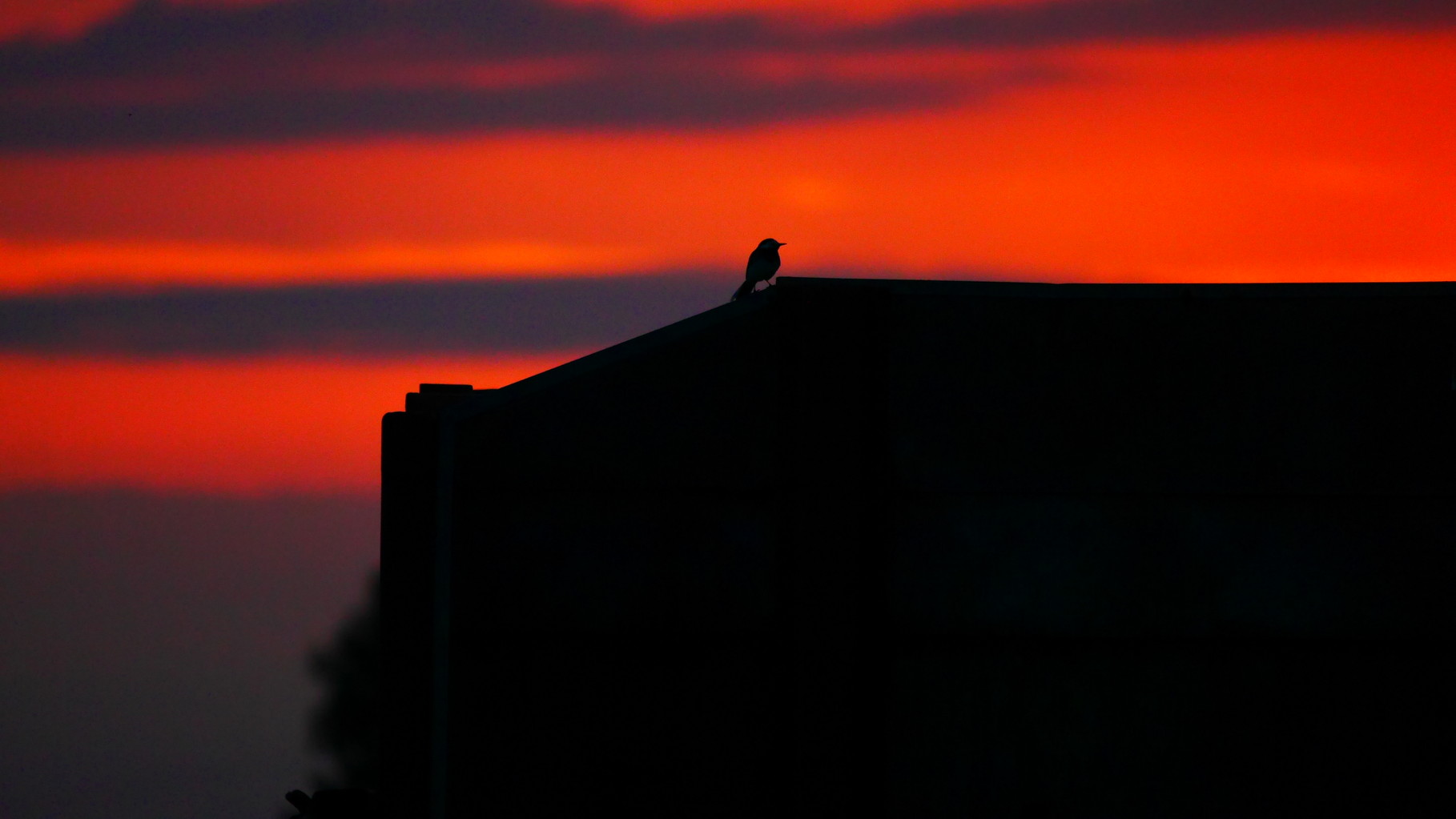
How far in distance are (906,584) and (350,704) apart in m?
51.5

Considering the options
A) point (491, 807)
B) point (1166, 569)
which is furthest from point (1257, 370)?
point (491, 807)

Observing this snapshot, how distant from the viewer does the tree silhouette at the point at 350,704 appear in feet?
208

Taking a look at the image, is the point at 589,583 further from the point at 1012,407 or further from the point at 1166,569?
the point at 1166,569

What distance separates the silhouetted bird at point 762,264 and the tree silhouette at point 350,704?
147 ft

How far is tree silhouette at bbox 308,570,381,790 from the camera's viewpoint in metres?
63.4

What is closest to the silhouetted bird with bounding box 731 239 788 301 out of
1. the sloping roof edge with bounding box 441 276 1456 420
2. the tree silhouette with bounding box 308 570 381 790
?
the sloping roof edge with bounding box 441 276 1456 420

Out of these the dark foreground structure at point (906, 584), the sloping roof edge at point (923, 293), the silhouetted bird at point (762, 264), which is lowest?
the dark foreground structure at point (906, 584)

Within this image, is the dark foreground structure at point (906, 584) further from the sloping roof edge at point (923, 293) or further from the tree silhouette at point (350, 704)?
the tree silhouette at point (350, 704)

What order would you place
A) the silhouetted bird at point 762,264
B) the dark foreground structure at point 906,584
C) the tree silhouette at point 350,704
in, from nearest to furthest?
the dark foreground structure at point 906,584
the silhouetted bird at point 762,264
the tree silhouette at point 350,704

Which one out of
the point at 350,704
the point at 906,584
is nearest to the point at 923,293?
the point at 906,584

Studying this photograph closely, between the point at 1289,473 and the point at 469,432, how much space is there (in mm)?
8658

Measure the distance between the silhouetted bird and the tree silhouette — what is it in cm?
4494

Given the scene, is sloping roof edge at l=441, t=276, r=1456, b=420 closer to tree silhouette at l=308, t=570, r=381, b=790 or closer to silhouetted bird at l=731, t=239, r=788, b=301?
silhouetted bird at l=731, t=239, r=788, b=301

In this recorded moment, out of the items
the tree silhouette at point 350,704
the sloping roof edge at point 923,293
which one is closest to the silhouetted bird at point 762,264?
the sloping roof edge at point 923,293
